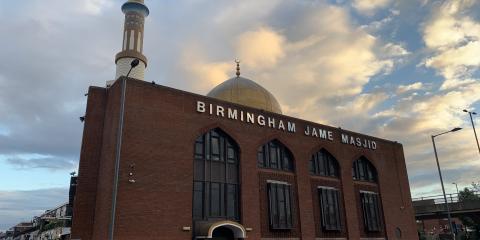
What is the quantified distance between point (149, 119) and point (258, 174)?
847 centimetres

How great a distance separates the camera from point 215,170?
80.3 feet

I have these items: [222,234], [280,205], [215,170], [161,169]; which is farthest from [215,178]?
[280,205]

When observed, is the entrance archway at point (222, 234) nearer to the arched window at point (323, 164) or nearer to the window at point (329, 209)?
the window at point (329, 209)

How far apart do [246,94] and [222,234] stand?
1296 cm

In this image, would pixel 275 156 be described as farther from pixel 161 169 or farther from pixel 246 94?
pixel 161 169

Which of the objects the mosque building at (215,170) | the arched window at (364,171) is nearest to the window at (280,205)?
the mosque building at (215,170)

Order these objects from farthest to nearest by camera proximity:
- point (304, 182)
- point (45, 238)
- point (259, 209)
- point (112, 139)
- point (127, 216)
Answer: point (45, 238), point (304, 182), point (259, 209), point (112, 139), point (127, 216)

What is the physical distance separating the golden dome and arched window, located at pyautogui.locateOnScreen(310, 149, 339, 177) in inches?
209

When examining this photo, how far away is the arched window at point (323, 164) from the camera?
30.3m

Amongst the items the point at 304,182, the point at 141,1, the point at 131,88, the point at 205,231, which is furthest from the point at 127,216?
the point at 141,1

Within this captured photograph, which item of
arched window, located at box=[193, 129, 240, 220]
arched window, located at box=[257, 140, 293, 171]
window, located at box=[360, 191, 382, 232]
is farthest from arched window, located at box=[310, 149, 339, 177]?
arched window, located at box=[193, 129, 240, 220]

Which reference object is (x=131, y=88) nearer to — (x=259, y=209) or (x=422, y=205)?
(x=259, y=209)

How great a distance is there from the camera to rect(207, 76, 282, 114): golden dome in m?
32.2

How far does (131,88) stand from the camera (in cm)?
2206
